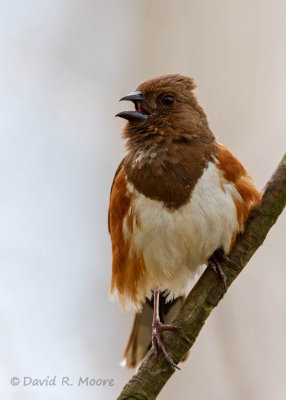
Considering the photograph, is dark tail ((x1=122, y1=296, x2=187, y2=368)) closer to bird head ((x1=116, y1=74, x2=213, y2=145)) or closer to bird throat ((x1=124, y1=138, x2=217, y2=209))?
bird throat ((x1=124, y1=138, x2=217, y2=209))

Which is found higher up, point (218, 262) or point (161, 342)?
point (218, 262)

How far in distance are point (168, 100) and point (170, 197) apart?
639mm

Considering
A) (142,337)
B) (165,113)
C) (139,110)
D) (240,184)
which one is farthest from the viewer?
(142,337)

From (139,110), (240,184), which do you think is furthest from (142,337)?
(139,110)

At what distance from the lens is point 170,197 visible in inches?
145

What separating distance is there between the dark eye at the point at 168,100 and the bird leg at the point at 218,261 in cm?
91

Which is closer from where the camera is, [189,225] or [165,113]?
[189,225]

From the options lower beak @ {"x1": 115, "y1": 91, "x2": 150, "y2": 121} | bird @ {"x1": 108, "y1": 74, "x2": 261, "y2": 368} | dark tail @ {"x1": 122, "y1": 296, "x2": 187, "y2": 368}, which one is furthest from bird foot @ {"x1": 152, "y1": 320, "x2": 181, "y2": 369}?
lower beak @ {"x1": 115, "y1": 91, "x2": 150, "y2": 121}

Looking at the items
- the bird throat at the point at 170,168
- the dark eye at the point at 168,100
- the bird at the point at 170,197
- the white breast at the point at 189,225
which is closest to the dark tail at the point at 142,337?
the bird at the point at 170,197

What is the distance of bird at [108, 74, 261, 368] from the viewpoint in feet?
12.1

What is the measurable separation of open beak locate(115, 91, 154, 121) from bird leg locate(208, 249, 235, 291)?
34.7 inches

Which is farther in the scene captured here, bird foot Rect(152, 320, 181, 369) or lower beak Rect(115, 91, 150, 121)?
lower beak Rect(115, 91, 150, 121)

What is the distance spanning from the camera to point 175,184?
3678 mm

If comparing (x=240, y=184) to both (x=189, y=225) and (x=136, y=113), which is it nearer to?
(x=189, y=225)
